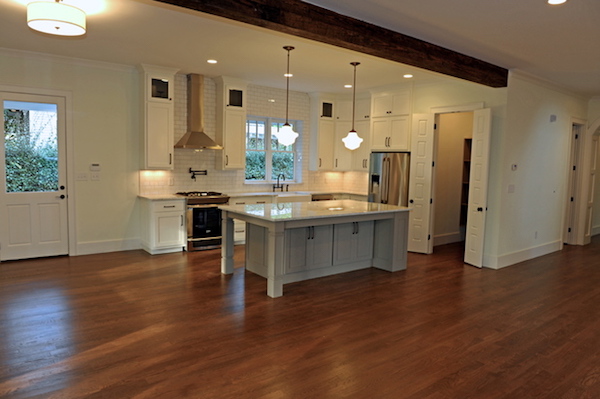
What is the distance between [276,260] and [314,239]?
0.80 metres

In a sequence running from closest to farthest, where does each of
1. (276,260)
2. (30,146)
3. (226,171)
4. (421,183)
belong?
1. (276,260)
2. (30,146)
3. (421,183)
4. (226,171)

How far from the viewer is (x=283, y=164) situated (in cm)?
837

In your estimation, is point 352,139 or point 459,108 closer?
point 352,139

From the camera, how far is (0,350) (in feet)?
10.2

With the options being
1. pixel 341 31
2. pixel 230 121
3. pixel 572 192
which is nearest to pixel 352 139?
pixel 341 31

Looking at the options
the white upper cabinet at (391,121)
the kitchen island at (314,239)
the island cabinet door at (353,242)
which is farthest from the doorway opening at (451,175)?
the island cabinet door at (353,242)

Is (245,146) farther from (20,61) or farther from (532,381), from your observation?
(532,381)

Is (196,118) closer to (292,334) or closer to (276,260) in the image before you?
(276,260)

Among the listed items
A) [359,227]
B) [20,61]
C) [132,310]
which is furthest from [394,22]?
[20,61]

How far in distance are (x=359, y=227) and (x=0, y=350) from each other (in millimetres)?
3936

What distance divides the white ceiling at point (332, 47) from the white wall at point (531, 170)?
35 cm

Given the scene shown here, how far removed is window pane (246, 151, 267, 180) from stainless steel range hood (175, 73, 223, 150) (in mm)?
1101

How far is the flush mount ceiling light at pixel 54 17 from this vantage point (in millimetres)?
3074

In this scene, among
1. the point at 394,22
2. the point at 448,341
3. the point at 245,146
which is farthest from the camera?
the point at 245,146
